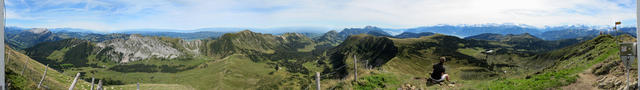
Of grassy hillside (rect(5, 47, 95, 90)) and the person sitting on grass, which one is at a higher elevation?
the person sitting on grass

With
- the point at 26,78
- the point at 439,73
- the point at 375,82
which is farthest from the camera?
the point at 26,78

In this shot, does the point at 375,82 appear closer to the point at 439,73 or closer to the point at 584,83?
the point at 439,73

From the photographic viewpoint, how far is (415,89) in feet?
43.8

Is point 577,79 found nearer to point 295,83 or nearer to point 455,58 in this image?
point 455,58

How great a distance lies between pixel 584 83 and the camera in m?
12.7

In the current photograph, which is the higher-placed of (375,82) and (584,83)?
(584,83)

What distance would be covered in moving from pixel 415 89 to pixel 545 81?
627cm

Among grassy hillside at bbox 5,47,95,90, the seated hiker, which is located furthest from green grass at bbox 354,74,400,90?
grassy hillside at bbox 5,47,95,90

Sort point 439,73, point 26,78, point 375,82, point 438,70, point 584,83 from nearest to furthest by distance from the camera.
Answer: point 438,70
point 439,73
point 584,83
point 375,82
point 26,78

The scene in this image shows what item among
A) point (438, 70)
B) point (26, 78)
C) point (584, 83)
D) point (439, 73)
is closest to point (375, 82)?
point (439, 73)

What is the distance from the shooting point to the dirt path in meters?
12.1

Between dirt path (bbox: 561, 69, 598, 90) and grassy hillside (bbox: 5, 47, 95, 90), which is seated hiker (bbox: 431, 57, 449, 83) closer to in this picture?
dirt path (bbox: 561, 69, 598, 90)

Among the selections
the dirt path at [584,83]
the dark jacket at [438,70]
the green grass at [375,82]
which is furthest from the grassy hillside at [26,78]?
the dirt path at [584,83]

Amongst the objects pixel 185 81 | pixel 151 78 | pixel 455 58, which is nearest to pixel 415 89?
pixel 455 58
